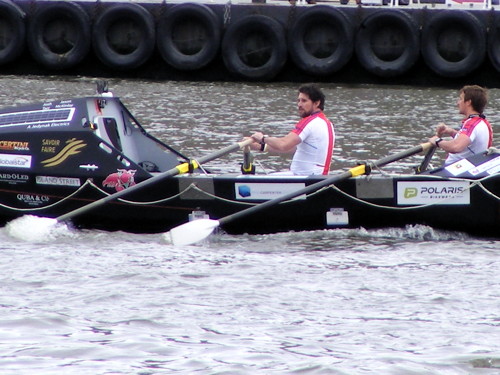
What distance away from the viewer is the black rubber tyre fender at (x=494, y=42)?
22.7 meters

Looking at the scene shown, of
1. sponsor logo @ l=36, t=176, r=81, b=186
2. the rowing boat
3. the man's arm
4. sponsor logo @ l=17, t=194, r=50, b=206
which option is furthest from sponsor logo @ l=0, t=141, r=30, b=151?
the man's arm

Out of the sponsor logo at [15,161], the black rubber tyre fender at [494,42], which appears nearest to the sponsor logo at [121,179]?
the sponsor logo at [15,161]

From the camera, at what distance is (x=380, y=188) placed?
423 inches

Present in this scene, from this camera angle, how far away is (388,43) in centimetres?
2322

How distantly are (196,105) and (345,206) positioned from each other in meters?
10.3

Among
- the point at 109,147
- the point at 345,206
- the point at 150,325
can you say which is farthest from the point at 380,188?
the point at 150,325

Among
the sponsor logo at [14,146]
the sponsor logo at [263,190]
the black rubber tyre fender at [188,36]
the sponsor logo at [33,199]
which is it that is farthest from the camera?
the black rubber tyre fender at [188,36]

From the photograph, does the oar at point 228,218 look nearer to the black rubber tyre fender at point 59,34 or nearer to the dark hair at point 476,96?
the dark hair at point 476,96

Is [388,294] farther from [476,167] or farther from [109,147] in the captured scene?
[109,147]

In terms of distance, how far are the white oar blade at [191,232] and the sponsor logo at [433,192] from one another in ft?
5.66

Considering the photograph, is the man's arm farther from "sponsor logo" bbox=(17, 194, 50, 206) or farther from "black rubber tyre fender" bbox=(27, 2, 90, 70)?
"black rubber tyre fender" bbox=(27, 2, 90, 70)

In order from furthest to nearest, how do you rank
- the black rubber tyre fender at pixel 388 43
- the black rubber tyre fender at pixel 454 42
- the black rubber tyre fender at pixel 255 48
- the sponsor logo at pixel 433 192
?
the black rubber tyre fender at pixel 255 48 < the black rubber tyre fender at pixel 388 43 < the black rubber tyre fender at pixel 454 42 < the sponsor logo at pixel 433 192

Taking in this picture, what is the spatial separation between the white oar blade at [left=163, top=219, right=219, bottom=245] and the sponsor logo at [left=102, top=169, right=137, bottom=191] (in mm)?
635

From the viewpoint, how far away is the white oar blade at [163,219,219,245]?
10.7 metres
